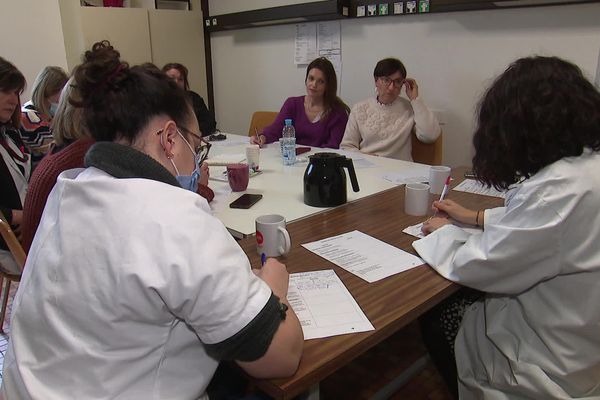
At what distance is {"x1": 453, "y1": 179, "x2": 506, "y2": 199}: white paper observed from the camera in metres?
1.76

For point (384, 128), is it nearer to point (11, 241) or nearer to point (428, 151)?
point (428, 151)

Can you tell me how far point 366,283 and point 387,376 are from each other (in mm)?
981

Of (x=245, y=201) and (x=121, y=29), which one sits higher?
(x=121, y=29)

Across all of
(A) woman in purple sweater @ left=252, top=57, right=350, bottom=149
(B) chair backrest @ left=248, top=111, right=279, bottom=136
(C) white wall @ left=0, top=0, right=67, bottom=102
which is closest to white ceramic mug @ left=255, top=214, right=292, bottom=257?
(A) woman in purple sweater @ left=252, top=57, right=350, bottom=149

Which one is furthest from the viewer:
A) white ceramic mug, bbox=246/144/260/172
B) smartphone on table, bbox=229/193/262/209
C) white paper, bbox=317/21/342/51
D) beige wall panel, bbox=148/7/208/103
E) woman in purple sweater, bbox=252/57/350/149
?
beige wall panel, bbox=148/7/208/103

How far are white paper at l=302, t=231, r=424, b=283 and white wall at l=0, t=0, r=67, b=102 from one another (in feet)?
12.5

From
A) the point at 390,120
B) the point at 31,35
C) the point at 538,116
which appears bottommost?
the point at 390,120

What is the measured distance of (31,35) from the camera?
409 centimetres

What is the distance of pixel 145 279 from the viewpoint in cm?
67

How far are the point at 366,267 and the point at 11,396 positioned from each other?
794 millimetres

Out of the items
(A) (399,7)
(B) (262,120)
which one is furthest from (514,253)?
(B) (262,120)

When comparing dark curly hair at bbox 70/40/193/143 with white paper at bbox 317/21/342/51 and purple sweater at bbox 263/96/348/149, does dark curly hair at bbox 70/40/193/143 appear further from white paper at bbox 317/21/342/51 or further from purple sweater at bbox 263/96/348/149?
white paper at bbox 317/21/342/51

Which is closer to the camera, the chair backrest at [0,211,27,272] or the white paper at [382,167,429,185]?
the chair backrest at [0,211,27,272]

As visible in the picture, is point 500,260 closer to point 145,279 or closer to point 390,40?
point 145,279
